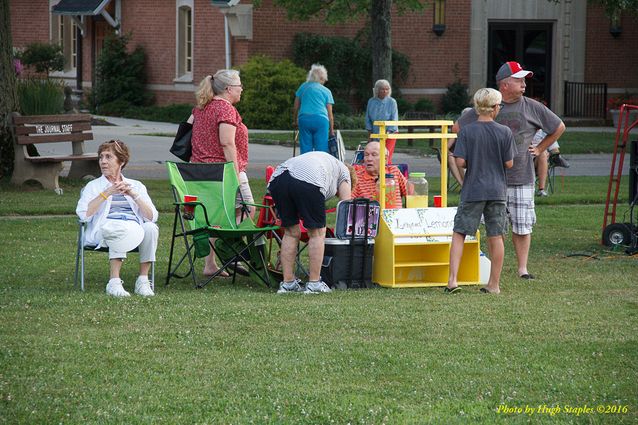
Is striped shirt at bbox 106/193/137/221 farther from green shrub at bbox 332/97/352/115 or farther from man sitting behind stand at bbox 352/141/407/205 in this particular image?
green shrub at bbox 332/97/352/115

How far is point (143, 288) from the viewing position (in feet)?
30.5

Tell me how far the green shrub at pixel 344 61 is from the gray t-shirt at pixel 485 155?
77.7 ft

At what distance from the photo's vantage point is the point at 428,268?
10422 millimetres

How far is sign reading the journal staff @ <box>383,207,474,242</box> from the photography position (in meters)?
10.2

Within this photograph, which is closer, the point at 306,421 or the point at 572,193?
the point at 306,421

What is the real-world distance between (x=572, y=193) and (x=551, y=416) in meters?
12.7

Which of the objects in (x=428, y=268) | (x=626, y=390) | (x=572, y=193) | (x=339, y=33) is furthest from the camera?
(x=339, y=33)

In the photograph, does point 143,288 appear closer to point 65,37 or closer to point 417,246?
point 417,246

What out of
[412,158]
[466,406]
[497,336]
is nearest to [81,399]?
[466,406]

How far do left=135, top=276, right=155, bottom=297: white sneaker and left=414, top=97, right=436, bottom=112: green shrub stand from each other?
25431 mm

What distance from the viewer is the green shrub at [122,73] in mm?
35625

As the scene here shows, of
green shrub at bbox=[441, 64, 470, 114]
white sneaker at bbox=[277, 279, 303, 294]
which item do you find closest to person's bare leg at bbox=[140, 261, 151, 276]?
white sneaker at bbox=[277, 279, 303, 294]

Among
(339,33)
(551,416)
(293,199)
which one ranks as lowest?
(551,416)

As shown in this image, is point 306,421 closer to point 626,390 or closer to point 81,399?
point 81,399
